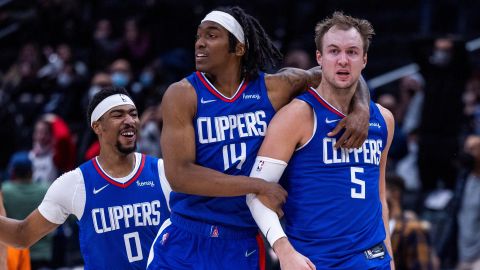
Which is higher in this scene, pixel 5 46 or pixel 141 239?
pixel 5 46

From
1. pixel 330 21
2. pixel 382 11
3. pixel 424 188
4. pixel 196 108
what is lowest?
pixel 424 188

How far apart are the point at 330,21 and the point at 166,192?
164 cm

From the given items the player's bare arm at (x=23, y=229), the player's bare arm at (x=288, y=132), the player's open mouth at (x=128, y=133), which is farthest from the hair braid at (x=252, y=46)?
the player's bare arm at (x=23, y=229)

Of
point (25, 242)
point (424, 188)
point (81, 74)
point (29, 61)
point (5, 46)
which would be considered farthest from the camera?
point (5, 46)

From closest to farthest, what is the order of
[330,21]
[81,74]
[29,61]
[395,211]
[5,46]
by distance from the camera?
1. [330,21]
2. [395,211]
3. [81,74]
4. [29,61]
5. [5,46]

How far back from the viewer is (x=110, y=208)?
19.9 feet

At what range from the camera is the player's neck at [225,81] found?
18.1ft

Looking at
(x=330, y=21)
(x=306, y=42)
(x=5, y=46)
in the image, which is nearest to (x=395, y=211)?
(x=330, y=21)

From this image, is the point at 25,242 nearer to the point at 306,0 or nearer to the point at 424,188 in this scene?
the point at 424,188

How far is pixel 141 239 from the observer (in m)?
6.09

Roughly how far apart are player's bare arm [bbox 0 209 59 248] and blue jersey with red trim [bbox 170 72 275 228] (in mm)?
1028

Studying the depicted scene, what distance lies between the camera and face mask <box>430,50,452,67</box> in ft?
36.5

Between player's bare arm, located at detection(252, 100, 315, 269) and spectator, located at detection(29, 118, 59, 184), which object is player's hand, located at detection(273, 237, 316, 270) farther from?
spectator, located at detection(29, 118, 59, 184)

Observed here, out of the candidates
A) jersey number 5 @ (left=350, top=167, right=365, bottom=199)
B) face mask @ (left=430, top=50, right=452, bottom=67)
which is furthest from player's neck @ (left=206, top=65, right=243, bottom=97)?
face mask @ (left=430, top=50, right=452, bottom=67)
